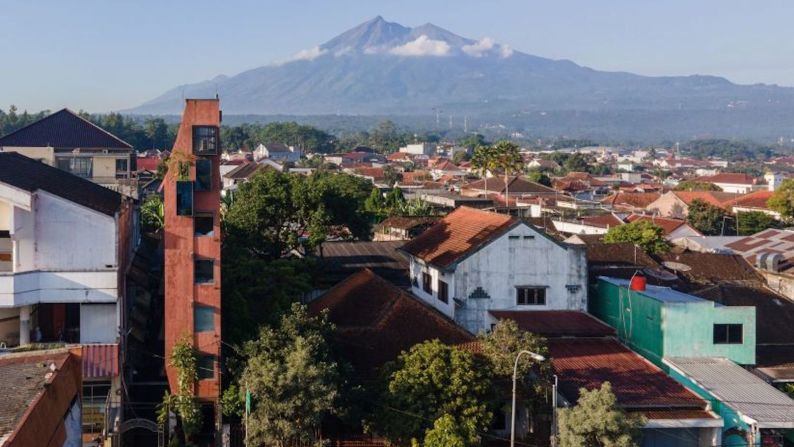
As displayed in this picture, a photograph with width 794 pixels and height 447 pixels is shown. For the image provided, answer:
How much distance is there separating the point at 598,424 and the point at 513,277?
8.99 metres

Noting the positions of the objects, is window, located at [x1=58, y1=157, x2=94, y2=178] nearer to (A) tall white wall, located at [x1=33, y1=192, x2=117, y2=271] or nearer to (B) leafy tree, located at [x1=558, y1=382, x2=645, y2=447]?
(A) tall white wall, located at [x1=33, y1=192, x2=117, y2=271]

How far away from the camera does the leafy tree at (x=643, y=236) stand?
40719mm

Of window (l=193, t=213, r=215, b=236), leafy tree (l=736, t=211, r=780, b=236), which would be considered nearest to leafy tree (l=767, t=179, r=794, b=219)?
leafy tree (l=736, t=211, r=780, b=236)

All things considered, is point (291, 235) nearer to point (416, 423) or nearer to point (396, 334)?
point (396, 334)

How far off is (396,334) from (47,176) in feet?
38.7

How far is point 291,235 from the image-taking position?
102 ft

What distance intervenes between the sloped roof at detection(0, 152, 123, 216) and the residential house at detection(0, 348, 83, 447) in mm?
5080

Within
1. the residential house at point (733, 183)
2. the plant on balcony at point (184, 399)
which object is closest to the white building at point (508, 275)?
the plant on balcony at point (184, 399)

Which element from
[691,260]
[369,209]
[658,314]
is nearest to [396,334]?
[658,314]

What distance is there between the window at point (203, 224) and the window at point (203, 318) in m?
2.01

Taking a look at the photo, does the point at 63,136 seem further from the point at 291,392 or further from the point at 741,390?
the point at 741,390

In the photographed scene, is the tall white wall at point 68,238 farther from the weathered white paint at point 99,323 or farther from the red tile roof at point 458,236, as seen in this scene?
the red tile roof at point 458,236

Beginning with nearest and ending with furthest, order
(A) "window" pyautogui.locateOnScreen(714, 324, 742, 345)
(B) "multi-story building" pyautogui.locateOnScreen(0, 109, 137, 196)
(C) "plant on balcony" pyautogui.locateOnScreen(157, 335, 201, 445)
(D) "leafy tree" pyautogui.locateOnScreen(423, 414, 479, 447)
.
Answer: (D) "leafy tree" pyautogui.locateOnScreen(423, 414, 479, 447) → (C) "plant on balcony" pyautogui.locateOnScreen(157, 335, 201, 445) → (A) "window" pyautogui.locateOnScreen(714, 324, 742, 345) → (B) "multi-story building" pyautogui.locateOnScreen(0, 109, 137, 196)

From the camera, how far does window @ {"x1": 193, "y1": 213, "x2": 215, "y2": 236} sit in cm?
2253
